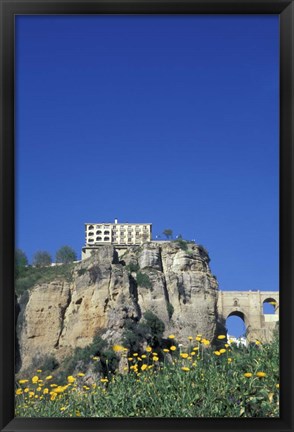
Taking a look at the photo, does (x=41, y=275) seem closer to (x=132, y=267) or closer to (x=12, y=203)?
(x=132, y=267)

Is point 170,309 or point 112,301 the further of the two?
point 170,309

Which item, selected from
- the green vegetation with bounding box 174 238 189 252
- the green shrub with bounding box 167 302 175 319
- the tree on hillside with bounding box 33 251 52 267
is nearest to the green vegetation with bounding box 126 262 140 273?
the green shrub with bounding box 167 302 175 319

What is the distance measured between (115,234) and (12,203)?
17.9 m

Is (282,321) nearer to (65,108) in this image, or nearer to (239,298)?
(65,108)

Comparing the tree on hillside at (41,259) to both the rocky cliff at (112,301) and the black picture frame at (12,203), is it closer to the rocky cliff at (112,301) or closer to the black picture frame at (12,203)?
the rocky cliff at (112,301)

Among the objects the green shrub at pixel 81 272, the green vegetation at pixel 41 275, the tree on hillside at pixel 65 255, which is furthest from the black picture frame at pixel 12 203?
the green shrub at pixel 81 272

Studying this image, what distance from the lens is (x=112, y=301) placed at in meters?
18.2

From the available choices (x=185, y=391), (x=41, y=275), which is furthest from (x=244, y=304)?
(x=185, y=391)

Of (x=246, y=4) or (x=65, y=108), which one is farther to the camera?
(x=65, y=108)

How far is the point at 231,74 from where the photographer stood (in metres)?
17.0

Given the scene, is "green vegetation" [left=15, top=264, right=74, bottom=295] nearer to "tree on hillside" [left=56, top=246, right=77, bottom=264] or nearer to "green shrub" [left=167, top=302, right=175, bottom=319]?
"tree on hillside" [left=56, top=246, right=77, bottom=264]

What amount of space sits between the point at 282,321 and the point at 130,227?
15.9m

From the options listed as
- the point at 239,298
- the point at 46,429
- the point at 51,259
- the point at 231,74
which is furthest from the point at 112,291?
the point at 46,429

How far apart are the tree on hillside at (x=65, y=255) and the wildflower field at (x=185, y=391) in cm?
1649
